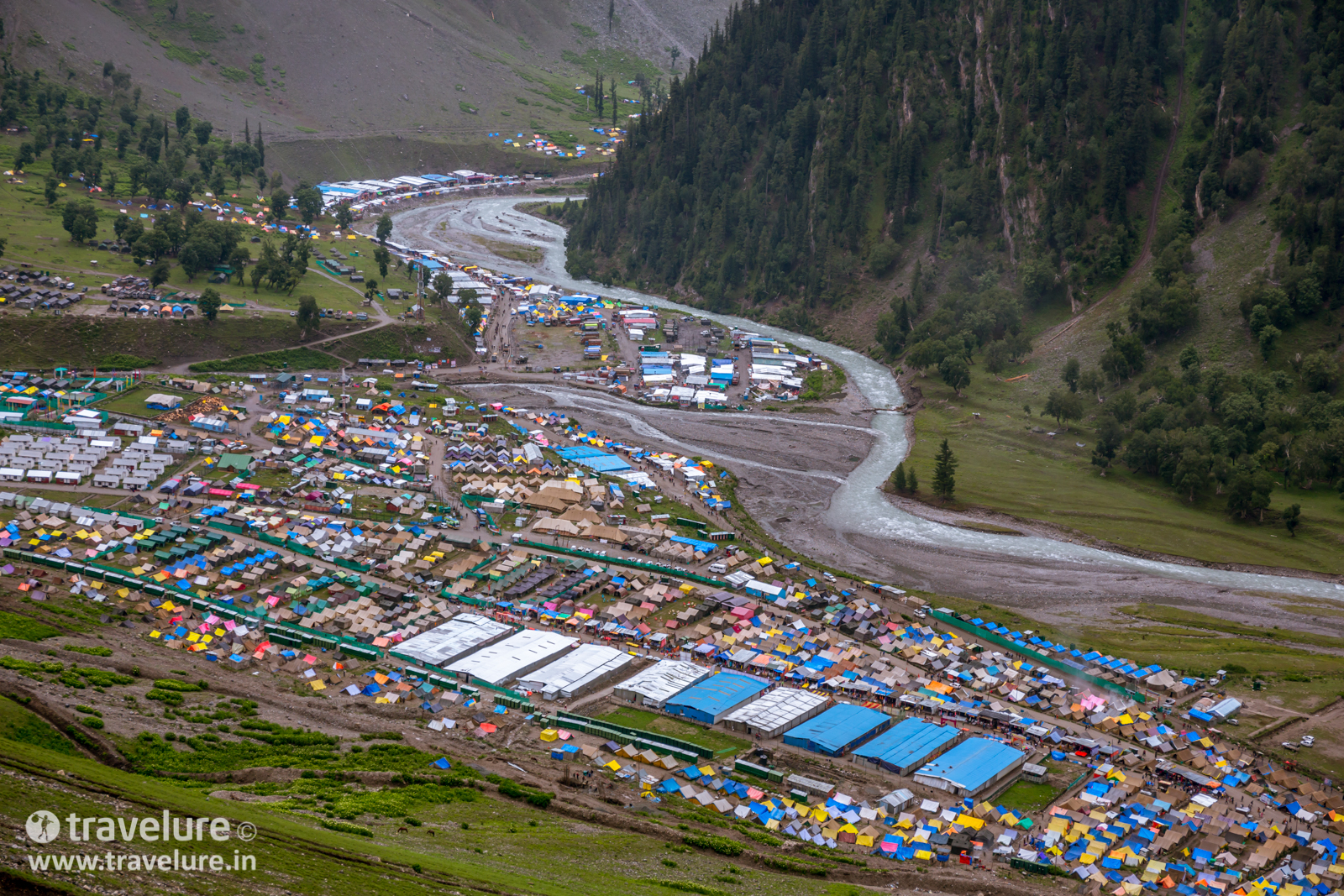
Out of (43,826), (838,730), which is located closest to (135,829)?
(43,826)

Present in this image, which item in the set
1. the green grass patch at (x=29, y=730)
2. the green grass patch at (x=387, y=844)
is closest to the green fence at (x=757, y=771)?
the green grass patch at (x=387, y=844)

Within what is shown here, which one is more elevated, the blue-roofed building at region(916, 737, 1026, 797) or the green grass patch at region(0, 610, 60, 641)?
the blue-roofed building at region(916, 737, 1026, 797)

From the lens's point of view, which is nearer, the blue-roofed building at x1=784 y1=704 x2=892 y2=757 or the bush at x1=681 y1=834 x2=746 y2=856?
the bush at x1=681 y1=834 x2=746 y2=856

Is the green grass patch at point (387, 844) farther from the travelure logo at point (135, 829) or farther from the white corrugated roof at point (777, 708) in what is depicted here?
the white corrugated roof at point (777, 708)

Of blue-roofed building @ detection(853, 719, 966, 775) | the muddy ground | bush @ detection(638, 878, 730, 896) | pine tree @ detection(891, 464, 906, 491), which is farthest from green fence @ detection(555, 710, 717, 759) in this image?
pine tree @ detection(891, 464, 906, 491)

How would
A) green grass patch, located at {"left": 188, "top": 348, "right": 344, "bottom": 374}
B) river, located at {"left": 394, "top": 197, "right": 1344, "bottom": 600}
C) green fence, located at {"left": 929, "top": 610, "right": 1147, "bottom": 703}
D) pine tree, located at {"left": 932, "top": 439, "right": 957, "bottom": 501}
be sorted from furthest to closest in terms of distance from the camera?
green grass patch, located at {"left": 188, "top": 348, "right": 344, "bottom": 374}, pine tree, located at {"left": 932, "top": 439, "right": 957, "bottom": 501}, river, located at {"left": 394, "top": 197, "right": 1344, "bottom": 600}, green fence, located at {"left": 929, "top": 610, "right": 1147, "bottom": 703}

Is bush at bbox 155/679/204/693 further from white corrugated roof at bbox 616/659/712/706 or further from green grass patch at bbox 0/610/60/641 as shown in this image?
white corrugated roof at bbox 616/659/712/706
